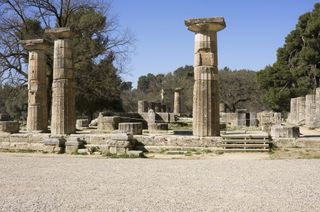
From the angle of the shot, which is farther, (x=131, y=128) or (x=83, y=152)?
(x=131, y=128)

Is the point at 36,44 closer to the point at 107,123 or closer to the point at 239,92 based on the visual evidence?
the point at 107,123

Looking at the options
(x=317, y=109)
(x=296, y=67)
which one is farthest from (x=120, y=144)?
(x=296, y=67)

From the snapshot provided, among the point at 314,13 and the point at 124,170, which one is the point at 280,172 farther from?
the point at 314,13

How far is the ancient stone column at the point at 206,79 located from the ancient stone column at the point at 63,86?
5.04 m

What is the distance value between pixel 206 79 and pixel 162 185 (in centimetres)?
674

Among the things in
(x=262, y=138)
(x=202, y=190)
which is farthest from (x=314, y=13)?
(x=202, y=190)

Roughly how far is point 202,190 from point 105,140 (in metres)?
7.22

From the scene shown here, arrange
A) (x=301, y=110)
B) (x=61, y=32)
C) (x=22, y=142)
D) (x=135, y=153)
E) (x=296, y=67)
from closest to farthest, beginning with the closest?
1. (x=135, y=153)
2. (x=22, y=142)
3. (x=61, y=32)
4. (x=301, y=110)
5. (x=296, y=67)

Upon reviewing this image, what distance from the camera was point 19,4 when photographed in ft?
82.7

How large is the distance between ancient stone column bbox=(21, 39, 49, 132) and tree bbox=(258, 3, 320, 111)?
92.4 ft

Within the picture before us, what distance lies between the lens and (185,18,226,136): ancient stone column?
1356cm

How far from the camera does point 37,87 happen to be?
59.4 ft

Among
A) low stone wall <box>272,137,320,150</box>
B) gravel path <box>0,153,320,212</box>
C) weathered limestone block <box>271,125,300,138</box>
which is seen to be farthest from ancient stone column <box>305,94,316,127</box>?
gravel path <box>0,153,320,212</box>

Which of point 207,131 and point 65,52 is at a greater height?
point 65,52
